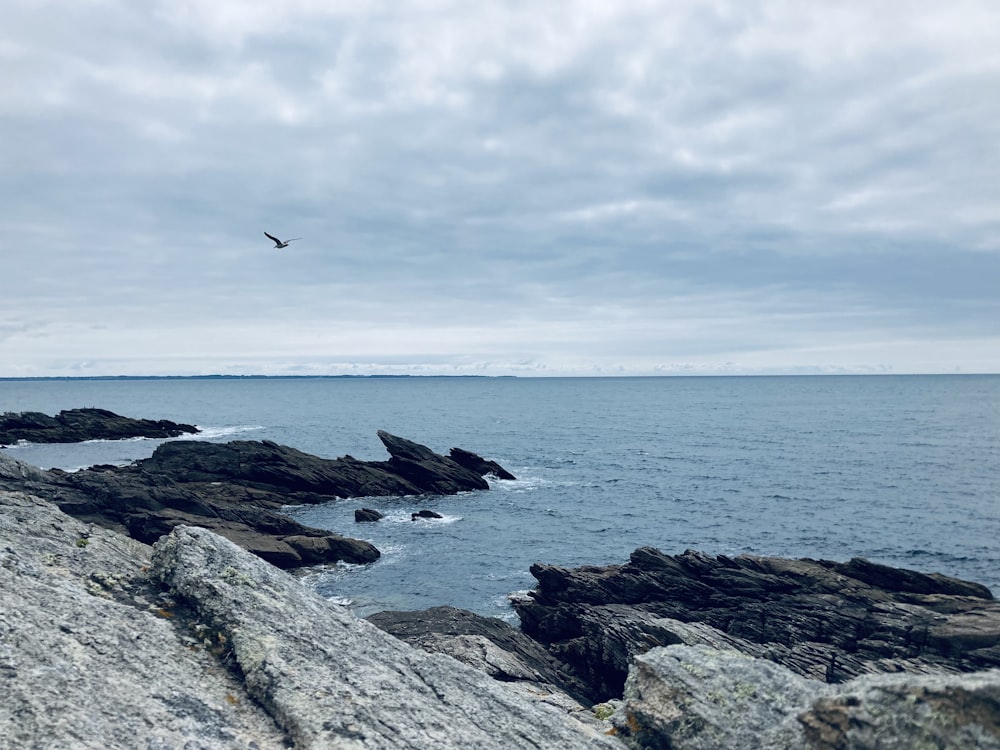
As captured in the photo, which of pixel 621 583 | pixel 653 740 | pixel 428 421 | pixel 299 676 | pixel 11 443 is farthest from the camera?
pixel 428 421

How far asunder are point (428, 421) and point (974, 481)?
12415 centimetres

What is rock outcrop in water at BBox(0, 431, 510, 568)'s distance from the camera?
4025 centimetres

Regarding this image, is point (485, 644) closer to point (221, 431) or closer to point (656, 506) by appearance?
point (656, 506)

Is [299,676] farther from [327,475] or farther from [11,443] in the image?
[11,443]

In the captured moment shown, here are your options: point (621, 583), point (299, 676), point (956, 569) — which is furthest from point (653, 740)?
point (956, 569)

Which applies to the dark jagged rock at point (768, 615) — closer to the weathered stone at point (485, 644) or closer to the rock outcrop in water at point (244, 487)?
the weathered stone at point (485, 644)

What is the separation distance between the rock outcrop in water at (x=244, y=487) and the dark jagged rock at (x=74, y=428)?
167 ft

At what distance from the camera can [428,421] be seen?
178875 millimetres

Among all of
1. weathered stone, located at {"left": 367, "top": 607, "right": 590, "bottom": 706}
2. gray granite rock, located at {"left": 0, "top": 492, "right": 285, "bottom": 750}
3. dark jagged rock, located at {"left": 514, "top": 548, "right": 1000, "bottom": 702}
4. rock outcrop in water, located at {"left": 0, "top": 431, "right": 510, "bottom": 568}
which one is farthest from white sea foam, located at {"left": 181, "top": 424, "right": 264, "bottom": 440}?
gray granite rock, located at {"left": 0, "top": 492, "right": 285, "bottom": 750}

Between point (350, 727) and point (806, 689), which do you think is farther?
point (806, 689)

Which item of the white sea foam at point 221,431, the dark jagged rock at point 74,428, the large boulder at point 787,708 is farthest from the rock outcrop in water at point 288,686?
the dark jagged rock at point 74,428

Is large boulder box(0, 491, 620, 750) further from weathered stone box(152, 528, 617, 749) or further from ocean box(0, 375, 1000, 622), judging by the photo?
ocean box(0, 375, 1000, 622)

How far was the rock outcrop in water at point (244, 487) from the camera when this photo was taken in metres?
40.2

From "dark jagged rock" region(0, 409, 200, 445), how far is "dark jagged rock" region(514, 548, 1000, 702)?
335 ft
